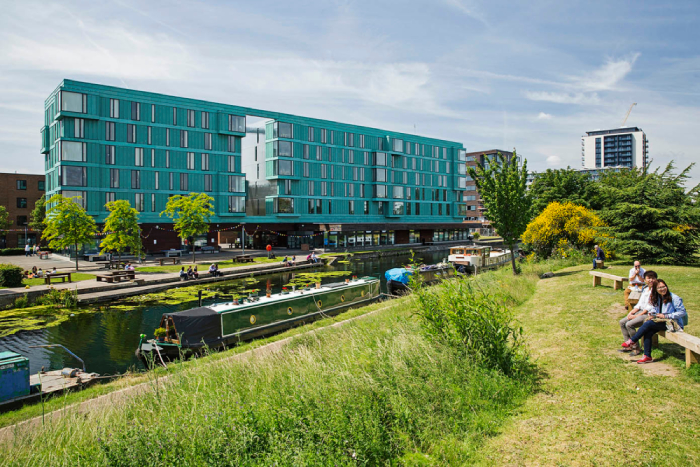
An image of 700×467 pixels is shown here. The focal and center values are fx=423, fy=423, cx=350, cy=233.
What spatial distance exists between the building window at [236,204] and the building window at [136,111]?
14.7m

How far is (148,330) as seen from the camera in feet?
65.0

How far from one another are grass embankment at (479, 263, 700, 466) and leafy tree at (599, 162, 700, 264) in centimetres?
1399

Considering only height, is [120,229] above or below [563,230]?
Answer: above

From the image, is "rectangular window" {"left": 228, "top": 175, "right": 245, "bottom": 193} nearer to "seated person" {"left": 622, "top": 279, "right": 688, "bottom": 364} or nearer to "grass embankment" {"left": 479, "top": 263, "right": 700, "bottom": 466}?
"grass embankment" {"left": 479, "top": 263, "right": 700, "bottom": 466}

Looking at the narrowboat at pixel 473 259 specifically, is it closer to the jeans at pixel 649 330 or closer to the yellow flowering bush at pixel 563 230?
the yellow flowering bush at pixel 563 230

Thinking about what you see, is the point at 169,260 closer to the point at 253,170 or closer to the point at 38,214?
the point at 253,170

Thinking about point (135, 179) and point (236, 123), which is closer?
point (135, 179)

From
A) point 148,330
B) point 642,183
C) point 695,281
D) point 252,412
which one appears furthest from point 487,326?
point 642,183

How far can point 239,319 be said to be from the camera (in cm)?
1747

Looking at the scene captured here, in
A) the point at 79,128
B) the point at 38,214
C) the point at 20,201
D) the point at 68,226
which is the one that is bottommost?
the point at 68,226

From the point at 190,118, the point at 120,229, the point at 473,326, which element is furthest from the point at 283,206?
the point at 473,326

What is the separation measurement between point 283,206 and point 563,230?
4113 cm

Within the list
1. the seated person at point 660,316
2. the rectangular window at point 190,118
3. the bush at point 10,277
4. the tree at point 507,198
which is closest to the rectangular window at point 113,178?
the rectangular window at point 190,118

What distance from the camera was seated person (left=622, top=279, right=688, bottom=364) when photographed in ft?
27.1
